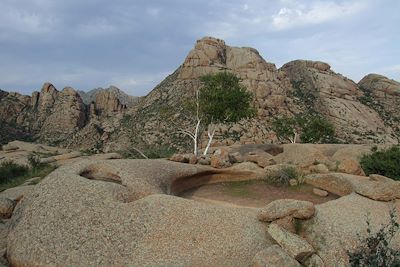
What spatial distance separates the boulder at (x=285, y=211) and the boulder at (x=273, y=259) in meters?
1.63

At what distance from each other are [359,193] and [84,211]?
9475mm

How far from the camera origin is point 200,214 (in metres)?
11.7

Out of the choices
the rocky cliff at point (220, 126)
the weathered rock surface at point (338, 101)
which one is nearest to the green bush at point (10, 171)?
the rocky cliff at point (220, 126)

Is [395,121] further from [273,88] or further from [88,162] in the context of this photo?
[88,162]

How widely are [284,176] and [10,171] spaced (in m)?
19.1

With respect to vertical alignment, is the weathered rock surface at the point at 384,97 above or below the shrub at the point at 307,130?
above

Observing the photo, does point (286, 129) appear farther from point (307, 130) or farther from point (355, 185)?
point (355, 185)

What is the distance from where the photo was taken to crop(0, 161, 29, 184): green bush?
27.2 meters

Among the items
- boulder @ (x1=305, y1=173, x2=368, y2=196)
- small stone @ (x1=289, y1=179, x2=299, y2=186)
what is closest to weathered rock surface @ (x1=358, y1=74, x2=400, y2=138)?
boulder @ (x1=305, y1=173, x2=368, y2=196)

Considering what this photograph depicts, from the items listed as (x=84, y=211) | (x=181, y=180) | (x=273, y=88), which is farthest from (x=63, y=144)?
(x=84, y=211)

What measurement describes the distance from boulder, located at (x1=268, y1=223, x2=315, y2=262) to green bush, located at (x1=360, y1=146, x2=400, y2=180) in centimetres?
1402

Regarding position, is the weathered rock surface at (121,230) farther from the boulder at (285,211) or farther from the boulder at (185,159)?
the boulder at (185,159)

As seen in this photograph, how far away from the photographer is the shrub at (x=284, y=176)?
1941 cm

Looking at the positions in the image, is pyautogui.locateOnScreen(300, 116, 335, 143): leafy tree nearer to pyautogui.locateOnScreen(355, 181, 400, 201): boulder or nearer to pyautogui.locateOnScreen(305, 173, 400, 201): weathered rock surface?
pyautogui.locateOnScreen(305, 173, 400, 201): weathered rock surface
